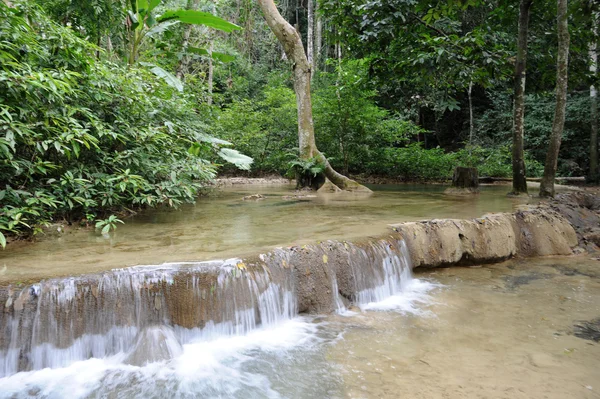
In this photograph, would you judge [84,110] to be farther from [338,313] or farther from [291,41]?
[291,41]

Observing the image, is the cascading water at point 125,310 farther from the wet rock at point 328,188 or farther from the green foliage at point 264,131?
the green foliage at point 264,131

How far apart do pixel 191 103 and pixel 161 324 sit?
4997 mm

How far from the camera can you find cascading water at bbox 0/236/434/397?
264 centimetres

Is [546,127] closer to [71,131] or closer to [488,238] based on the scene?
[488,238]

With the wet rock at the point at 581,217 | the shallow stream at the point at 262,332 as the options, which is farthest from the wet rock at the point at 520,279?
the wet rock at the point at 581,217

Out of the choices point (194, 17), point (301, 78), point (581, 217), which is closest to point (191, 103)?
point (194, 17)

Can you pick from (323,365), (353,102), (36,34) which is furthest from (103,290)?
(353,102)

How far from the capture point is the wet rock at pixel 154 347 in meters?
2.82

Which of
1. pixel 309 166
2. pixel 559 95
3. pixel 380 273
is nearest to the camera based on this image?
pixel 380 273

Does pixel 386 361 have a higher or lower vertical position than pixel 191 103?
lower

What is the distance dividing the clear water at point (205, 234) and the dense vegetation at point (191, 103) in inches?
14.0

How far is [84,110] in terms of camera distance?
4398 mm

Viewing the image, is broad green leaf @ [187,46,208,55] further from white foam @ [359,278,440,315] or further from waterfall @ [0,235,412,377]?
white foam @ [359,278,440,315]

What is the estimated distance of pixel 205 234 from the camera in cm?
459
